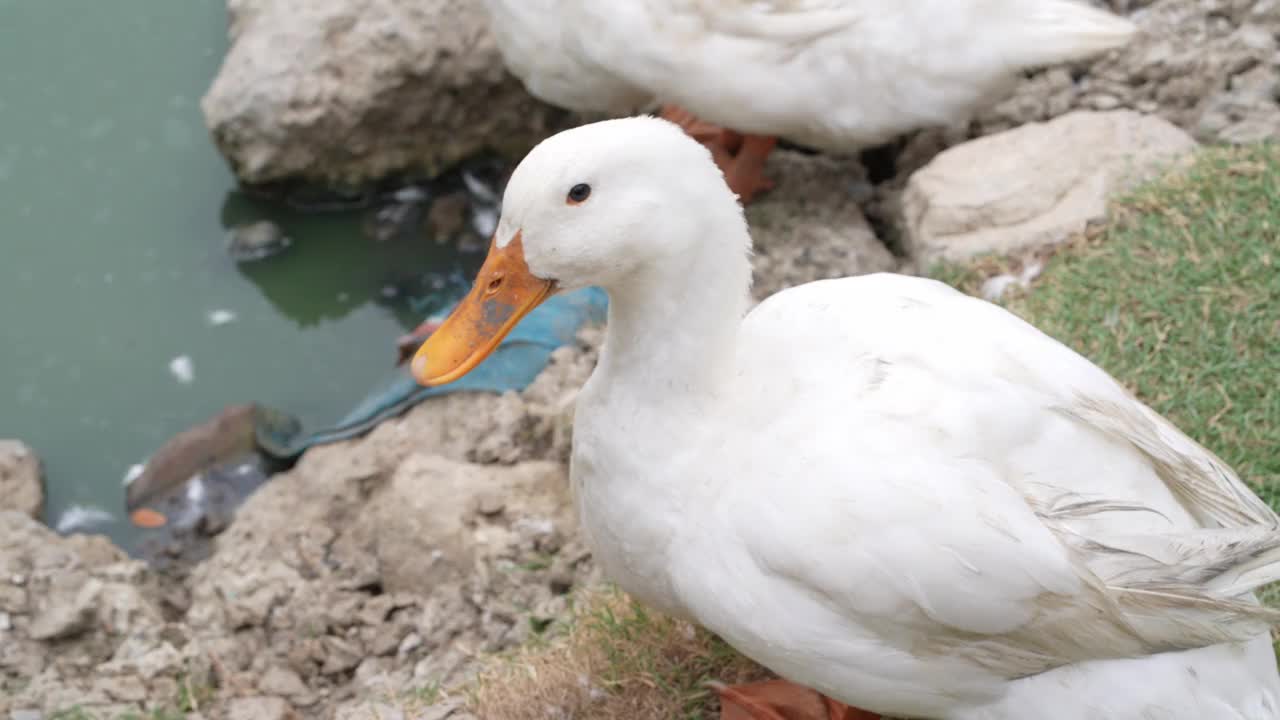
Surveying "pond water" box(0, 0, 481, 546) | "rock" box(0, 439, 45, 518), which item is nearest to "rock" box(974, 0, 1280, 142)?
"pond water" box(0, 0, 481, 546)

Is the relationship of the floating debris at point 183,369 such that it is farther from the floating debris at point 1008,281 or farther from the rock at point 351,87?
the floating debris at point 1008,281

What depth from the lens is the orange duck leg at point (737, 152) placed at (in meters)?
4.48

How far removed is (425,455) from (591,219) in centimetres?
185

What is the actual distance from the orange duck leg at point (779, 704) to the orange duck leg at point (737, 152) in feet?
6.98

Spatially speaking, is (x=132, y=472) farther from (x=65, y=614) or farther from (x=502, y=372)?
(x=502, y=372)

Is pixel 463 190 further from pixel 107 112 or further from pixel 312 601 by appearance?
pixel 312 601

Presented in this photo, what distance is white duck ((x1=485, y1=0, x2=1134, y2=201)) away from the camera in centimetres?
395

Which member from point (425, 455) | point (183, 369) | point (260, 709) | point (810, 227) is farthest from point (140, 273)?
point (810, 227)

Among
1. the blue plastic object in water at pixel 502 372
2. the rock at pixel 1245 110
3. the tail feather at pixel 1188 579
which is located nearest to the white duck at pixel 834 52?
the rock at pixel 1245 110

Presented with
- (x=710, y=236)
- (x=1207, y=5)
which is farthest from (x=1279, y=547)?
(x=1207, y=5)

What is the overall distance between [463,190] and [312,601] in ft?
7.41

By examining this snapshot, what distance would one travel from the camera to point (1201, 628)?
2057mm

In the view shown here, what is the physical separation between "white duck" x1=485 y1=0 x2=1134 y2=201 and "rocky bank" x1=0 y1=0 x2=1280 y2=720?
22 cm

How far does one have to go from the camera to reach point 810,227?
4277 mm
